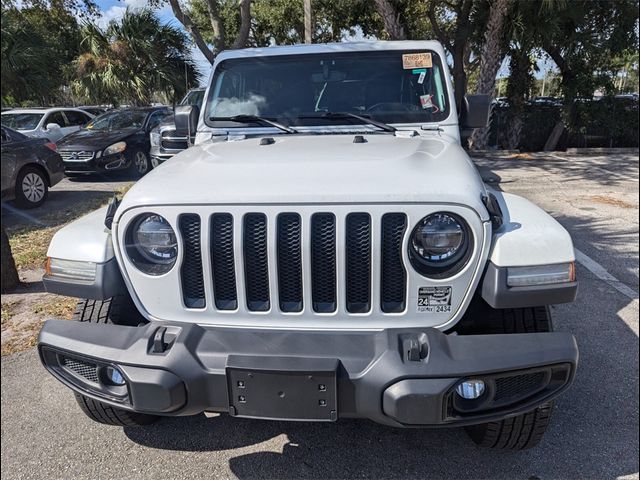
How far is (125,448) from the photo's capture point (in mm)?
2521

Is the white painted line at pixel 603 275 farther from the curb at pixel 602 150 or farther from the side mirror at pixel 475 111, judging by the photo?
the curb at pixel 602 150

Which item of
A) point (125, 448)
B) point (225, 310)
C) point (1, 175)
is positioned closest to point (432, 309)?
point (225, 310)

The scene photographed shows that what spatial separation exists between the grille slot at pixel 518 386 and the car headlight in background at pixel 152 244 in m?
1.45

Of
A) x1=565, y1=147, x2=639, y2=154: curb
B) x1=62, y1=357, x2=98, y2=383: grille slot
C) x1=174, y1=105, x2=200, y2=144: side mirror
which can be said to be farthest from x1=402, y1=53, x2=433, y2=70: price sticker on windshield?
x1=565, y1=147, x2=639, y2=154: curb

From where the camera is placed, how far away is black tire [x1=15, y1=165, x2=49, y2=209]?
7234 millimetres

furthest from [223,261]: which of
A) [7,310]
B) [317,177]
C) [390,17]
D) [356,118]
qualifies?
[390,17]

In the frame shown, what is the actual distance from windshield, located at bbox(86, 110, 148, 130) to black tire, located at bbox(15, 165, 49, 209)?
3.11m

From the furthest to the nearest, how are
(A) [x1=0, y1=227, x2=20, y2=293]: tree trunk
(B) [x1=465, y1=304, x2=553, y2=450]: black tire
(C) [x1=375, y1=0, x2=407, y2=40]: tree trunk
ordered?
(C) [x1=375, y1=0, x2=407, y2=40]: tree trunk → (A) [x1=0, y1=227, x2=20, y2=293]: tree trunk → (B) [x1=465, y1=304, x2=553, y2=450]: black tire

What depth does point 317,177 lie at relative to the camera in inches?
81.6

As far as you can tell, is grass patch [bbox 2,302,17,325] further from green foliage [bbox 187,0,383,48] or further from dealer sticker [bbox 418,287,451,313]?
green foliage [bbox 187,0,383,48]

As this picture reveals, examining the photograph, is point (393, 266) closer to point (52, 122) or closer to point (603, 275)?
point (603, 275)

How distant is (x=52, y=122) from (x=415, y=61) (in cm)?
1026

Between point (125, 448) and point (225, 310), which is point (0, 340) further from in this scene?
point (225, 310)

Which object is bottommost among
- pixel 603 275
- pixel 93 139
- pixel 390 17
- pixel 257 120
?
pixel 603 275
